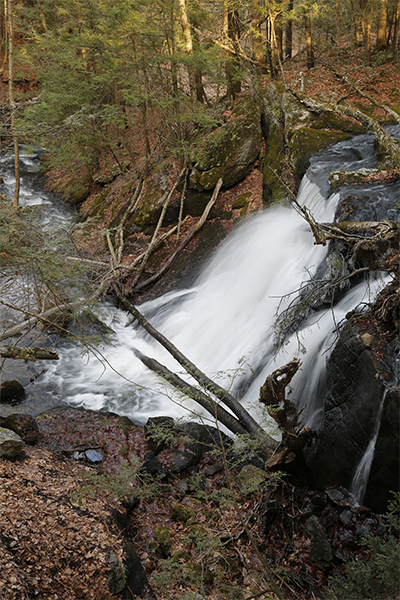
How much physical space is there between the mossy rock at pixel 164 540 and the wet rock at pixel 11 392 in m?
4.05

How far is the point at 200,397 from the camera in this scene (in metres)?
6.00

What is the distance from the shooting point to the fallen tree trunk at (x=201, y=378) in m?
6.11

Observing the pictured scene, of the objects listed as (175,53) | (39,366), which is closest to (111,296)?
(39,366)

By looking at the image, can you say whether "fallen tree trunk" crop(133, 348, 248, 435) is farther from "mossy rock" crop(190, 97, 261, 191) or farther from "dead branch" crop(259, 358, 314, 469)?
"mossy rock" crop(190, 97, 261, 191)

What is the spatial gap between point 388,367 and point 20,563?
4.20 meters

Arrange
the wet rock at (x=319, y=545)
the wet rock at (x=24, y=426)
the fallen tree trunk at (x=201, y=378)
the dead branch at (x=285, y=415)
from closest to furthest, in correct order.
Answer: the wet rock at (x=319, y=545)
the dead branch at (x=285, y=415)
the wet rock at (x=24, y=426)
the fallen tree trunk at (x=201, y=378)

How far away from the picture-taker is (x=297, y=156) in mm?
10773

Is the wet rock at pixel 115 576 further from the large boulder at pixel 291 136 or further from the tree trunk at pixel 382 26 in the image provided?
the tree trunk at pixel 382 26

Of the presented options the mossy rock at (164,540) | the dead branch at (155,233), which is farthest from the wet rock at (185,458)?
the dead branch at (155,233)

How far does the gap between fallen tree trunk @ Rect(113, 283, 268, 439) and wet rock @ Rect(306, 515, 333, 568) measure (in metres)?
1.42

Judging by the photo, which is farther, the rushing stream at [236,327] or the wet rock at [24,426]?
the rushing stream at [236,327]

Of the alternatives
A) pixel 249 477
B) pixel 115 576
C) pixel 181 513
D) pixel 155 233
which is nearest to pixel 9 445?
pixel 115 576

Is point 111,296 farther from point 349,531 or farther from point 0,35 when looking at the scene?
point 0,35

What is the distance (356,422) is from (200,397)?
7.86ft
